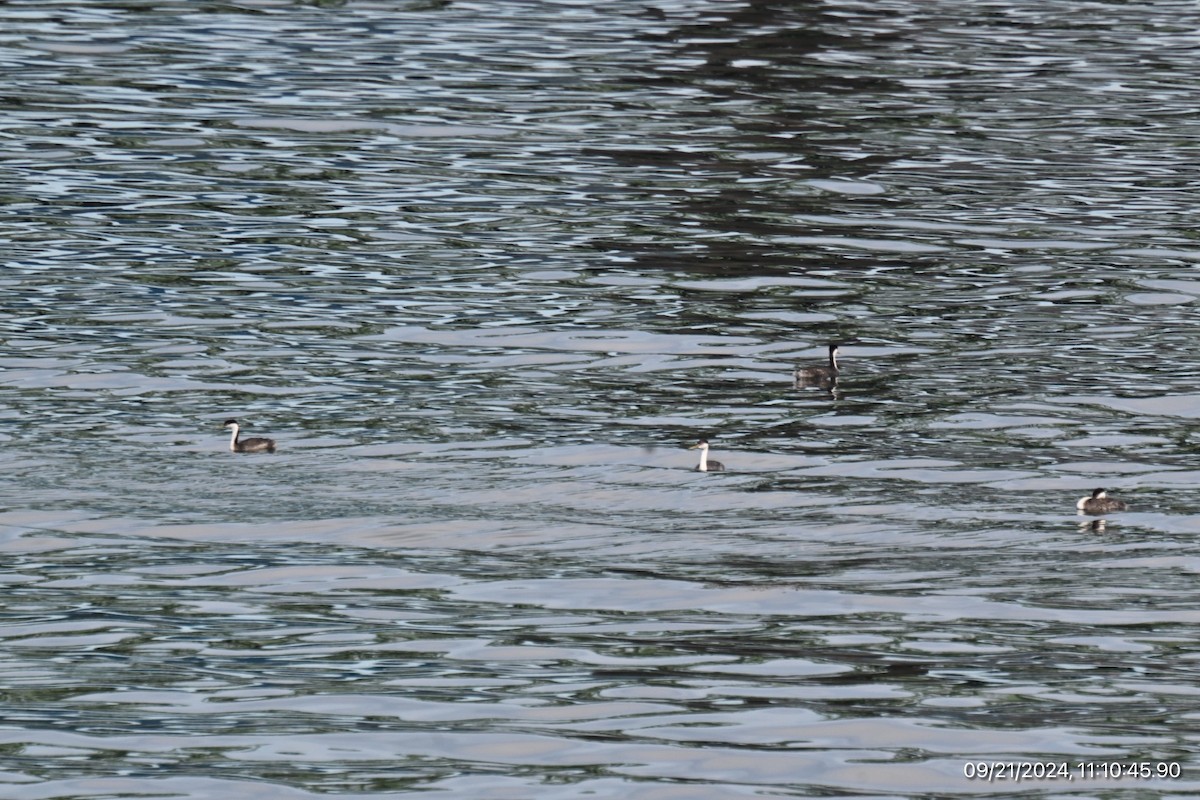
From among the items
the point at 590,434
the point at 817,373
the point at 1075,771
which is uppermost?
the point at 1075,771

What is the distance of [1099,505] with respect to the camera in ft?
62.8

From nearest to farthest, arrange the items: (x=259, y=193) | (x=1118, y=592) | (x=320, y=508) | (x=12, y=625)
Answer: (x=12, y=625)
(x=1118, y=592)
(x=320, y=508)
(x=259, y=193)

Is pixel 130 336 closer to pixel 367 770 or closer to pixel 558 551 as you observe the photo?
pixel 558 551

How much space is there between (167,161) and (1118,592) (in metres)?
21.1

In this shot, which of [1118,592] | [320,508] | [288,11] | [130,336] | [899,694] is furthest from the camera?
[288,11]

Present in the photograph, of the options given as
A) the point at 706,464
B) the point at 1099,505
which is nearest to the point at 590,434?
the point at 706,464

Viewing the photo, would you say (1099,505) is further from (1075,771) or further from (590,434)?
(1075,771)

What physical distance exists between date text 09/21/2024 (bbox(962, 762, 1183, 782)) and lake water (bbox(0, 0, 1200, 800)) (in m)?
0.03

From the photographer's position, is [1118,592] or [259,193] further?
[259,193]

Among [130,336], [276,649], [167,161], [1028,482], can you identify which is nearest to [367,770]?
[276,649]

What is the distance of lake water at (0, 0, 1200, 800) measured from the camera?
14797mm

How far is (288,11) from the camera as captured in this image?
51594 millimetres

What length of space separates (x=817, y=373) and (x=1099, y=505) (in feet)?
17.2

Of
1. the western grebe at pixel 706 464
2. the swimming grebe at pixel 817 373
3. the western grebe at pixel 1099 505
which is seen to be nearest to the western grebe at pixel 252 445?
the western grebe at pixel 706 464
